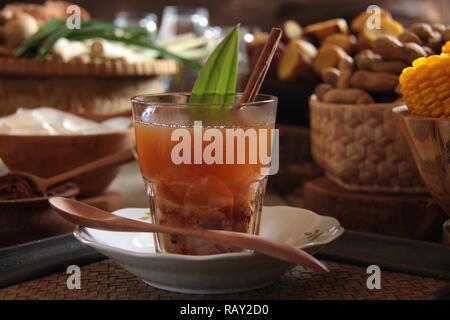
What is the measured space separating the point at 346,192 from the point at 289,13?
72.6 inches

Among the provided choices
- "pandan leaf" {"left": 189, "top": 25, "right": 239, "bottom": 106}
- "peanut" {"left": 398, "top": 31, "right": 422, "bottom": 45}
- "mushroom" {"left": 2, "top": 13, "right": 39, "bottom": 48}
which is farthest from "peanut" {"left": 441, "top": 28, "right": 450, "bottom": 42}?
"mushroom" {"left": 2, "top": 13, "right": 39, "bottom": 48}

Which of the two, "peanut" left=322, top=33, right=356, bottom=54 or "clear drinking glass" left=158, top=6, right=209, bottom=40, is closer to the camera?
"peanut" left=322, top=33, right=356, bottom=54

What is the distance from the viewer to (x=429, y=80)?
622 millimetres

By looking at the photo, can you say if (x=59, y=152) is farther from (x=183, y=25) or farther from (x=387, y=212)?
(x=183, y=25)

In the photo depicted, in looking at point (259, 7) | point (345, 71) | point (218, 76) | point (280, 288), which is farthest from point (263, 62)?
point (259, 7)

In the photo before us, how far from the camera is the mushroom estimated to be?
1.21 metres

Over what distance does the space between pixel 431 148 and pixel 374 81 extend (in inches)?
8.4

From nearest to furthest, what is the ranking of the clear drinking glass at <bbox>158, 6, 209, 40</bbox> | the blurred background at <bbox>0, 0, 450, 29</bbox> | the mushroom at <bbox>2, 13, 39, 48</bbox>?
the mushroom at <bbox>2, 13, 39, 48</bbox>
the clear drinking glass at <bbox>158, 6, 209, 40</bbox>
the blurred background at <bbox>0, 0, 450, 29</bbox>

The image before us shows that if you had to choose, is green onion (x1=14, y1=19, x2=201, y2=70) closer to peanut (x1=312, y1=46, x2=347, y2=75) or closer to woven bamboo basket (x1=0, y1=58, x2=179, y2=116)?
woven bamboo basket (x1=0, y1=58, x2=179, y2=116)

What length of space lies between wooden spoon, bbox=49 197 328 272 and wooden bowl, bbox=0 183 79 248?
135 millimetres

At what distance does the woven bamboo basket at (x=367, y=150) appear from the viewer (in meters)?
0.81

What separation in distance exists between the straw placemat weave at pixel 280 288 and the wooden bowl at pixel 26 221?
140mm

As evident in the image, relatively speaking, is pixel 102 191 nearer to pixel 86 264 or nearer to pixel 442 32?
pixel 86 264
